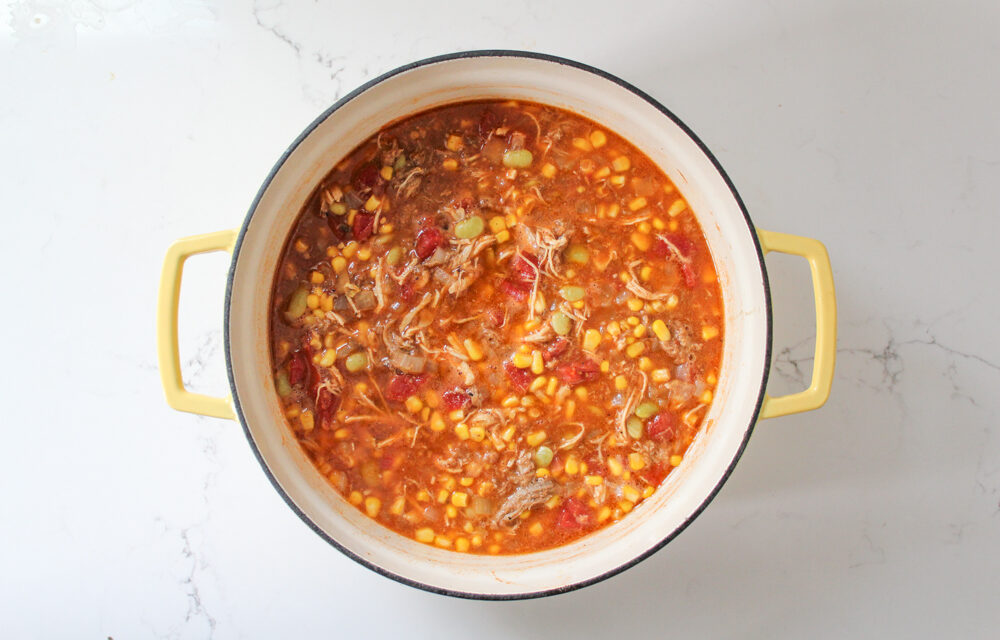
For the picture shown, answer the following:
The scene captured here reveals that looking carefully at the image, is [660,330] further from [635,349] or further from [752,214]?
[752,214]

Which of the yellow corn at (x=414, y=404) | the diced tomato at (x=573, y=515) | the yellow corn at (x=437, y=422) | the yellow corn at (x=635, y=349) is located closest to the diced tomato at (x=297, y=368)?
the yellow corn at (x=414, y=404)

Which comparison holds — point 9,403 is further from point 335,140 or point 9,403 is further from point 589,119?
point 589,119

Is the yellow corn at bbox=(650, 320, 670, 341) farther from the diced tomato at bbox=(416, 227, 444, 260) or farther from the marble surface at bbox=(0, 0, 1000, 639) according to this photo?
the diced tomato at bbox=(416, 227, 444, 260)

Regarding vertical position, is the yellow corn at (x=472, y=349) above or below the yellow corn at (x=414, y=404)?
above

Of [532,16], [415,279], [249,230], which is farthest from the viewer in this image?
[532,16]

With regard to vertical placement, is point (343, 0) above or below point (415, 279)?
above

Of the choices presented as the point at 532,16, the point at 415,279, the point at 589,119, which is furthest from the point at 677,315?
the point at 532,16

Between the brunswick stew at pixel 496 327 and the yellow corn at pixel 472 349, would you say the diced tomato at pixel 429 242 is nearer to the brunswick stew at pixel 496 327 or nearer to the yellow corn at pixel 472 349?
the brunswick stew at pixel 496 327
